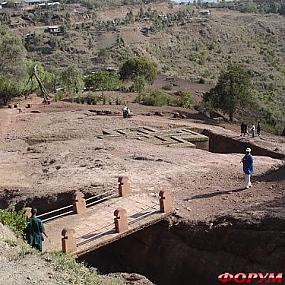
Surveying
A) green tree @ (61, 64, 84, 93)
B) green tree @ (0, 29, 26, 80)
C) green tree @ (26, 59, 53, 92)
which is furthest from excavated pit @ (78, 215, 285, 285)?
green tree @ (61, 64, 84, 93)

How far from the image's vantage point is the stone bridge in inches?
530

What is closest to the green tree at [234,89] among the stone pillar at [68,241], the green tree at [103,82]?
the green tree at [103,82]

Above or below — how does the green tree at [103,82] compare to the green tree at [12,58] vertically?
below

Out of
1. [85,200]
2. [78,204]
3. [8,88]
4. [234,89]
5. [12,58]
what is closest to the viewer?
[78,204]

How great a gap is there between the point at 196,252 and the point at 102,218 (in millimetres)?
2667

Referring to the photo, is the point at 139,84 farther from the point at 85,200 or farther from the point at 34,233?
the point at 34,233

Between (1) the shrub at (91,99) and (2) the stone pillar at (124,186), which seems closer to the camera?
(2) the stone pillar at (124,186)

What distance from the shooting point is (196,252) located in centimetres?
1395

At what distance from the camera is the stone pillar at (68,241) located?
12.9 m

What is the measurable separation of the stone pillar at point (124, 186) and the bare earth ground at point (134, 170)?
47cm

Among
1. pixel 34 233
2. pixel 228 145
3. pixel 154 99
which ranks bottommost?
pixel 228 145

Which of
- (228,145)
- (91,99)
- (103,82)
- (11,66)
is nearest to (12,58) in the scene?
(11,66)

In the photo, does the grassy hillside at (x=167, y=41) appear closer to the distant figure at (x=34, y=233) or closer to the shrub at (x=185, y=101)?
the shrub at (x=185, y=101)

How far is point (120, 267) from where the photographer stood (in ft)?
50.2
